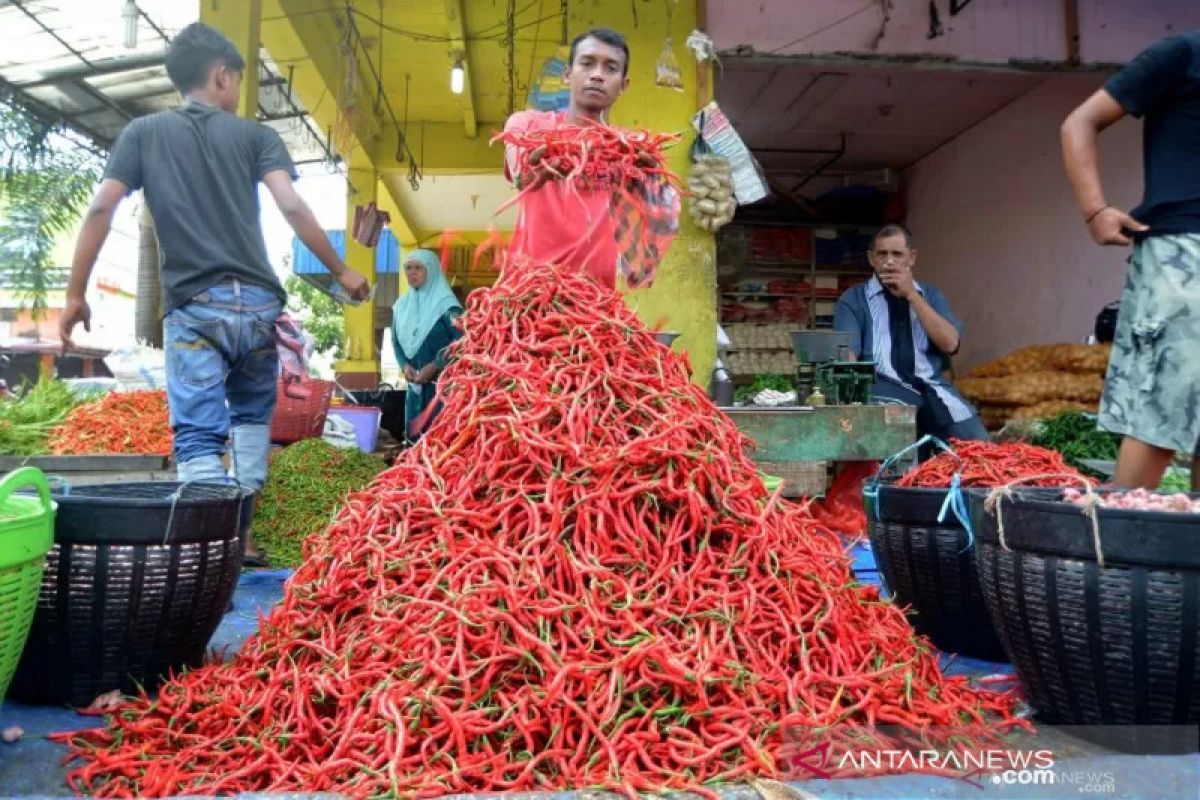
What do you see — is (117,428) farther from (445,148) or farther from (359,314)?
(445,148)

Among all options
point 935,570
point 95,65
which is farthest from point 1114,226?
point 95,65

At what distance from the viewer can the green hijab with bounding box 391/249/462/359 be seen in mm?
6363

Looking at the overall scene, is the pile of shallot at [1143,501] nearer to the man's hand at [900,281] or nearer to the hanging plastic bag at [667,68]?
the man's hand at [900,281]

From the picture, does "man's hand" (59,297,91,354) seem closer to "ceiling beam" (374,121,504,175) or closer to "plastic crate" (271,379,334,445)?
"plastic crate" (271,379,334,445)

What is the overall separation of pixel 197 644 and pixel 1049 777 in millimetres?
2176

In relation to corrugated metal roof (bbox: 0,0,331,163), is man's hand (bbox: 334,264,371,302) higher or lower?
lower

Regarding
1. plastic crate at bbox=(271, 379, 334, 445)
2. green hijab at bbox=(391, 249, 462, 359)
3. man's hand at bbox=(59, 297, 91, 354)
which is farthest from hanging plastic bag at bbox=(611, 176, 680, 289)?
green hijab at bbox=(391, 249, 462, 359)

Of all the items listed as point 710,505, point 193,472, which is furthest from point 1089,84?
point 193,472

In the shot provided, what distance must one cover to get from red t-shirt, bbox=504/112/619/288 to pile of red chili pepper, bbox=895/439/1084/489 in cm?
124

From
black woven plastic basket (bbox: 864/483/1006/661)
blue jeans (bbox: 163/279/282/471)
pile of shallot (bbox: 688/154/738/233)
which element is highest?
pile of shallot (bbox: 688/154/738/233)

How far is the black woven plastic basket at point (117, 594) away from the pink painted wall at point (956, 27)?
557 cm

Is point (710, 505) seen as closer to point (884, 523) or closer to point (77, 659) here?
point (884, 523)

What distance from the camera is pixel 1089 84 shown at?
8.01 metres

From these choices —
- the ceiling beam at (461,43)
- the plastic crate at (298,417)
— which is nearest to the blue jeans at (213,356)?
the plastic crate at (298,417)
